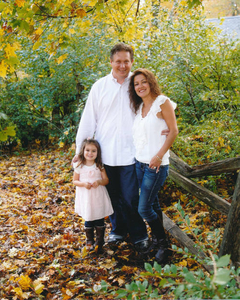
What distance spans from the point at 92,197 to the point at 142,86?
143cm

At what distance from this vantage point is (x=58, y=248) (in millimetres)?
3504

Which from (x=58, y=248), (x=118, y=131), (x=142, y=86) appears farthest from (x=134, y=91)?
(x=58, y=248)

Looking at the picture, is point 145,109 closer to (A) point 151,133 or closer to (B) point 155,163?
(A) point 151,133

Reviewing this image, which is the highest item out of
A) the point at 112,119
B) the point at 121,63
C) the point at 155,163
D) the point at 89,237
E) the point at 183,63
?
the point at 183,63

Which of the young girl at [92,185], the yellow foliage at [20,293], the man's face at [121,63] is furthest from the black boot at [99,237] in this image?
the man's face at [121,63]

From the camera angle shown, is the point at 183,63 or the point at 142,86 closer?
the point at 142,86

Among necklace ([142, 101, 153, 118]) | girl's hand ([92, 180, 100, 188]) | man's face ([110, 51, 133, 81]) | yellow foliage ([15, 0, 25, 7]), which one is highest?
yellow foliage ([15, 0, 25, 7])

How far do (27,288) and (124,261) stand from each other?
3.61 feet

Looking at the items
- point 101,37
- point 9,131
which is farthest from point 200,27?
point 9,131

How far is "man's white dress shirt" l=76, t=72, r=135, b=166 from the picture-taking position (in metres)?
3.09

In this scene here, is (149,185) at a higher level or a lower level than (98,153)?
lower

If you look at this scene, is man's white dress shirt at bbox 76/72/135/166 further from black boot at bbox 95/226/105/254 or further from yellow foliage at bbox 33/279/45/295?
yellow foliage at bbox 33/279/45/295

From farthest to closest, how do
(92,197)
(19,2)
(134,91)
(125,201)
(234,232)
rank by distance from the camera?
1. (125,201)
2. (92,197)
3. (134,91)
4. (19,2)
5. (234,232)

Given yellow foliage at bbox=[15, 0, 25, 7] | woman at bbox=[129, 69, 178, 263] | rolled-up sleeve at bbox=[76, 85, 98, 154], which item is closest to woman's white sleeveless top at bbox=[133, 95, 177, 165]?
woman at bbox=[129, 69, 178, 263]
